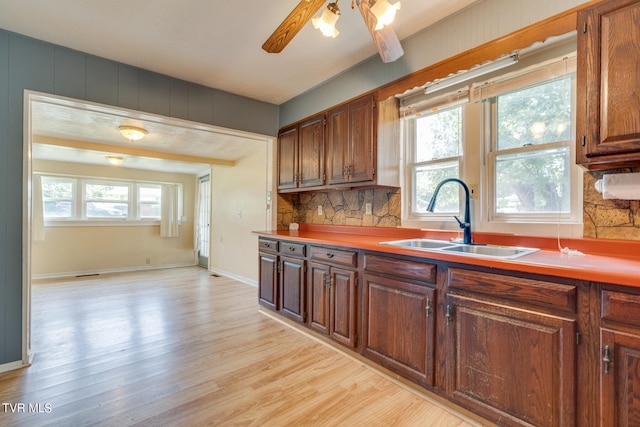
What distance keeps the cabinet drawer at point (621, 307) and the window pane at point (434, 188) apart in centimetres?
125

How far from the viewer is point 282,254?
2.91 m

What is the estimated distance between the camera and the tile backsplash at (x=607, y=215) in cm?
156

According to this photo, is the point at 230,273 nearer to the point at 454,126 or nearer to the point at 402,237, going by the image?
the point at 402,237

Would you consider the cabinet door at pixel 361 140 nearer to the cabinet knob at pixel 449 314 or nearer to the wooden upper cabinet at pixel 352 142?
the wooden upper cabinet at pixel 352 142

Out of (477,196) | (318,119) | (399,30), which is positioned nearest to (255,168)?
(318,119)

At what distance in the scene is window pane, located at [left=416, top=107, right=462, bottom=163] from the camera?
2383 millimetres

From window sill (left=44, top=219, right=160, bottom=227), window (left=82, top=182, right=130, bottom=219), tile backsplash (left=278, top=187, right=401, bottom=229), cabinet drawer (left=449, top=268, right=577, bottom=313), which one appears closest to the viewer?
cabinet drawer (left=449, top=268, right=577, bottom=313)

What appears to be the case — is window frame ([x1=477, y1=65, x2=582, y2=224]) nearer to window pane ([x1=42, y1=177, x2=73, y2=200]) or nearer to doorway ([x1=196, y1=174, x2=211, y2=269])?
doorway ([x1=196, y1=174, x2=211, y2=269])

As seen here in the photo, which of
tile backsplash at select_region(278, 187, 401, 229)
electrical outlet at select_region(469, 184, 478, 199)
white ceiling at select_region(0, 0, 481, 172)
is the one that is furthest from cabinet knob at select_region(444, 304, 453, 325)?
white ceiling at select_region(0, 0, 481, 172)

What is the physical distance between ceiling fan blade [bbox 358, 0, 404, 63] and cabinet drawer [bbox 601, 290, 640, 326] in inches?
59.9

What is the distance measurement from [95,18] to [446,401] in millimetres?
3401

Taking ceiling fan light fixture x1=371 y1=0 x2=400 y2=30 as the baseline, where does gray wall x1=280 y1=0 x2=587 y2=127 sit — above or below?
above

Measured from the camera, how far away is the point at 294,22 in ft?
4.82

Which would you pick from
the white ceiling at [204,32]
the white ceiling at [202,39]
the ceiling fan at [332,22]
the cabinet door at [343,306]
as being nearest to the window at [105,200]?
the white ceiling at [202,39]
